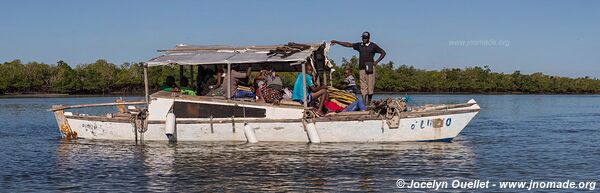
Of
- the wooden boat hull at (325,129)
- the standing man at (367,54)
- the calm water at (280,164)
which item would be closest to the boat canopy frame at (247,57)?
the wooden boat hull at (325,129)

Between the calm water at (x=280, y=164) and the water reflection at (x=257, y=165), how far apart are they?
0.02 m

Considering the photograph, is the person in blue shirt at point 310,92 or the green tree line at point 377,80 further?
the green tree line at point 377,80

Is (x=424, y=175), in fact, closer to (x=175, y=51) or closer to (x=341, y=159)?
(x=341, y=159)

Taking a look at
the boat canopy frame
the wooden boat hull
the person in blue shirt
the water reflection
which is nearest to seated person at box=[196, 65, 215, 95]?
the boat canopy frame

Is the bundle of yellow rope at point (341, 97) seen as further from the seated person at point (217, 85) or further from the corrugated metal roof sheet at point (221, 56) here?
the seated person at point (217, 85)

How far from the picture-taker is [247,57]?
20594 millimetres

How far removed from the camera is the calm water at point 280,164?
14648 millimetres

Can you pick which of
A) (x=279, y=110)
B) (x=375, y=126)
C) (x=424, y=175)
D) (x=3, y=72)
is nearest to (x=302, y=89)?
(x=279, y=110)

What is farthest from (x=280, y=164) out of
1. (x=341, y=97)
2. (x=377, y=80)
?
(x=377, y=80)

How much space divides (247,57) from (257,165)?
4.52 metres

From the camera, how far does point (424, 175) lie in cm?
1533

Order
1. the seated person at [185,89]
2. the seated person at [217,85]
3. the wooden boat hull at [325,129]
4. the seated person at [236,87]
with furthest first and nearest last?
the seated person at [185,89] → the seated person at [217,85] → the seated person at [236,87] → the wooden boat hull at [325,129]

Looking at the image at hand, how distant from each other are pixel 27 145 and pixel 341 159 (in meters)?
10.1

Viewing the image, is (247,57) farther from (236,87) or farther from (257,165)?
(257,165)
